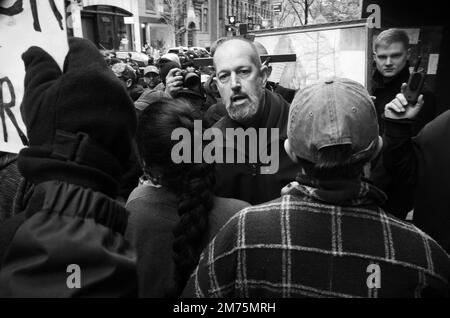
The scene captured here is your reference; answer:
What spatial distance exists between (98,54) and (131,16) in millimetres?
32352

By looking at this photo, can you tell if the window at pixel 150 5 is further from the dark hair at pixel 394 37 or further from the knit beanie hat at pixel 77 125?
the knit beanie hat at pixel 77 125

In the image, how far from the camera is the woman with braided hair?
1.53m

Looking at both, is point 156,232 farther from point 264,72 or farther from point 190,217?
point 264,72

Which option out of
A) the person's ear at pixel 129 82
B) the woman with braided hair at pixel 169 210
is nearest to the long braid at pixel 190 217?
the woman with braided hair at pixel 169 210

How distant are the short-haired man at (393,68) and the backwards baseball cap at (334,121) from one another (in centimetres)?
202

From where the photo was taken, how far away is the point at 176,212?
5.33 ft

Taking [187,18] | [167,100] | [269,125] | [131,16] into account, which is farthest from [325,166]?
[187,18]

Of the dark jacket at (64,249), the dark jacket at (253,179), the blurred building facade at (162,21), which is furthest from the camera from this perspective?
the blurred building facade at (162,21)

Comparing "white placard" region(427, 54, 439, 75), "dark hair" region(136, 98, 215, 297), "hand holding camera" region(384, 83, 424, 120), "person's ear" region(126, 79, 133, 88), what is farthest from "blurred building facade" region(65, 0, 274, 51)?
"dark hair" region(136, 98, 215, 297)

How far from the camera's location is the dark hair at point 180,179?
1.52 m

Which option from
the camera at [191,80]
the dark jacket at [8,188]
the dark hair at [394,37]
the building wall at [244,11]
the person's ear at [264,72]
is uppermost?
the building wall at [244,11]

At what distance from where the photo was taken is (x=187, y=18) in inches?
1615

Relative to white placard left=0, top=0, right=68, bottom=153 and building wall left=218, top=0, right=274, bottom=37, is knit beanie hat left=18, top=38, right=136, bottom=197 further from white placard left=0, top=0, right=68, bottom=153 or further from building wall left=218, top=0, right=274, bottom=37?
building wall left=218, top=0, right=274, bottom=37
